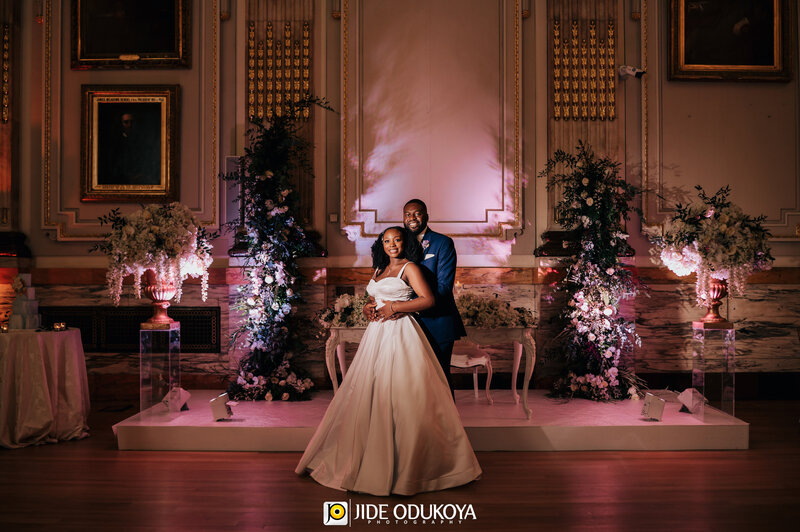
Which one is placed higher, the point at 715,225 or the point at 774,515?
the point at 715,225

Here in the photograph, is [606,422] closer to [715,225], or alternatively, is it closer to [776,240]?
[715,225]

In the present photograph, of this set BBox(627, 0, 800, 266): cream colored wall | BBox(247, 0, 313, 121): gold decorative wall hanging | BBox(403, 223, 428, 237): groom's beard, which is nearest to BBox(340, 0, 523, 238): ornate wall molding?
BBox(247, 0, 313, 121): gold decorative wall hanging

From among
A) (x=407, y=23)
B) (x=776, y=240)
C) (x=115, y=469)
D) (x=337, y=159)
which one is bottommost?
(x=115, y=469)

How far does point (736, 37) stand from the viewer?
6.17m

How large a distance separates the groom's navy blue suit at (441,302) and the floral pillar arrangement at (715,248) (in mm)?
2059

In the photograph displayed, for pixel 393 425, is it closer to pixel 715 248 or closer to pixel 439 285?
pixel 439 285

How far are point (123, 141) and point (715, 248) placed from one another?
578cm

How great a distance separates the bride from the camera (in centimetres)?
328

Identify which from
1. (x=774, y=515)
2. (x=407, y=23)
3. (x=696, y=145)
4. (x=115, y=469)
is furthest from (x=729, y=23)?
(x=115, y=469)

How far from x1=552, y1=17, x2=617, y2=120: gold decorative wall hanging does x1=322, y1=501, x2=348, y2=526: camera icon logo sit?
180 inches

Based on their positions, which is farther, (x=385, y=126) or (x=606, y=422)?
(x=385, y=126)

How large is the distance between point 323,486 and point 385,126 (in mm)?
3822

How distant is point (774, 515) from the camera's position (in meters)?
3.08

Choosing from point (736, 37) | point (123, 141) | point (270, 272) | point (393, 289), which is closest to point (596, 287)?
point (393, 289)
